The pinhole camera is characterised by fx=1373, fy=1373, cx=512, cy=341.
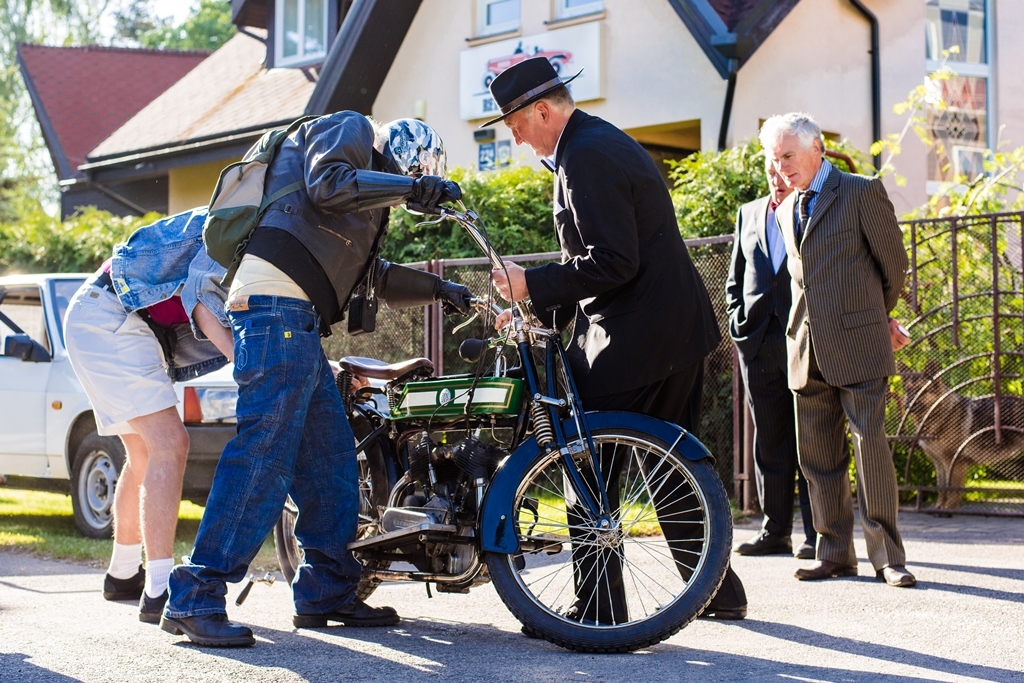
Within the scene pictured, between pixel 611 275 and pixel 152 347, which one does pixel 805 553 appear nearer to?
pixel 611 275

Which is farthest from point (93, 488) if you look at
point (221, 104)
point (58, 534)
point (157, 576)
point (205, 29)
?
point (205, 29)

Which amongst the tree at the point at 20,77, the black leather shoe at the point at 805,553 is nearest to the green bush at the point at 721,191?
the black leather shoe at the point at 805,553

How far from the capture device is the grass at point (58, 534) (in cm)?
758

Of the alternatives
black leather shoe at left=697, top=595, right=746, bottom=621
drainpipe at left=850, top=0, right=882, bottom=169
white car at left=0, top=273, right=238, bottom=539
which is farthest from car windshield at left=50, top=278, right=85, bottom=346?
drainpipe at left=850, top=0, right=882, bottom=169

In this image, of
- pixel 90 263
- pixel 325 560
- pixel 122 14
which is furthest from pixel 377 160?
pixel 122 14

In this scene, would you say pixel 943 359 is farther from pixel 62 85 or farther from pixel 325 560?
pixel 62 85

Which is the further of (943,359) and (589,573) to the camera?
(943,359)

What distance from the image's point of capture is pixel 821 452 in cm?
645

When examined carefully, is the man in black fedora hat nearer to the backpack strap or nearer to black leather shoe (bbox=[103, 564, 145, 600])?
the backpack strap

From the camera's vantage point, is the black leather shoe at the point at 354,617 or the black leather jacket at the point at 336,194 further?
the black leather shoe at the point at 354,617

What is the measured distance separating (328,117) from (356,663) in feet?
6.23

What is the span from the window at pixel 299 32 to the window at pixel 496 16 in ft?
13.2

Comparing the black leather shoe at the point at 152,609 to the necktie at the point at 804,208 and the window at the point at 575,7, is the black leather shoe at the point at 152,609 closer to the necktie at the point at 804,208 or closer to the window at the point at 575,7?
the necktie at the point at 804,208

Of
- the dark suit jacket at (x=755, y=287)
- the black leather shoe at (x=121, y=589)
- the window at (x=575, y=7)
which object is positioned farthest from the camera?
the window at (x=575, y=7)
